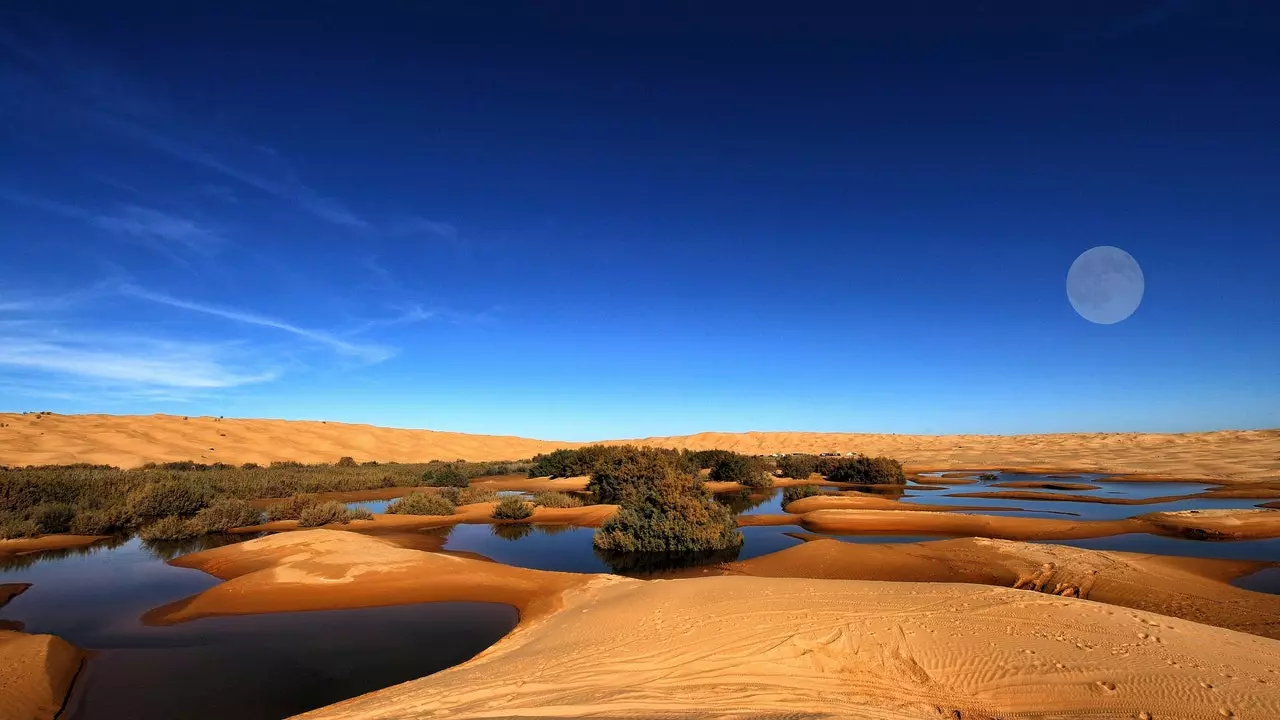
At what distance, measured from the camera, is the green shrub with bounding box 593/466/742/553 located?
1572 centimetres

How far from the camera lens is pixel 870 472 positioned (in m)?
34.7

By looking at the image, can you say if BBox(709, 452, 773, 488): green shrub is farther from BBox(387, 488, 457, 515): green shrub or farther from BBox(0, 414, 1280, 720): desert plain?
BBox(387, 488, 457, 515): green shrub

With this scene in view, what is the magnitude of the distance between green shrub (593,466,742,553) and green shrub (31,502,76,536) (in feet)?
55.6

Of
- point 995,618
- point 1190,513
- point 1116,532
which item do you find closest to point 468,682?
point 995,618

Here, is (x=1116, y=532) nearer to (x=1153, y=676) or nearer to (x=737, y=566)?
(x=737, y=566)

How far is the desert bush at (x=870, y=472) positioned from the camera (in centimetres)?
3438

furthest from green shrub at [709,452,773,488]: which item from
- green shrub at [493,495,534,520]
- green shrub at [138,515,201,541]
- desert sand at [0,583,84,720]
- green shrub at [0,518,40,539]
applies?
desert sand at [0,583,84,720]

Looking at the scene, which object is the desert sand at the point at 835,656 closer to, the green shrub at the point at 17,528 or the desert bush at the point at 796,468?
the green shrub at the point at 17,528

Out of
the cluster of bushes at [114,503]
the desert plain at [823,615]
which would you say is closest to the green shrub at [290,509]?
the cluster of bushes at [114,503]

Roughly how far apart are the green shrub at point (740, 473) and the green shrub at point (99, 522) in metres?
28.8

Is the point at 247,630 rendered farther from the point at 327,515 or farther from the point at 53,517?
the point at 53,517

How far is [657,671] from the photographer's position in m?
6.19

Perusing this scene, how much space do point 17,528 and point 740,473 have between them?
3160cm

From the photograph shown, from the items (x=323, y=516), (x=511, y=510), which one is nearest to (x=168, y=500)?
(x=323, y=516)
